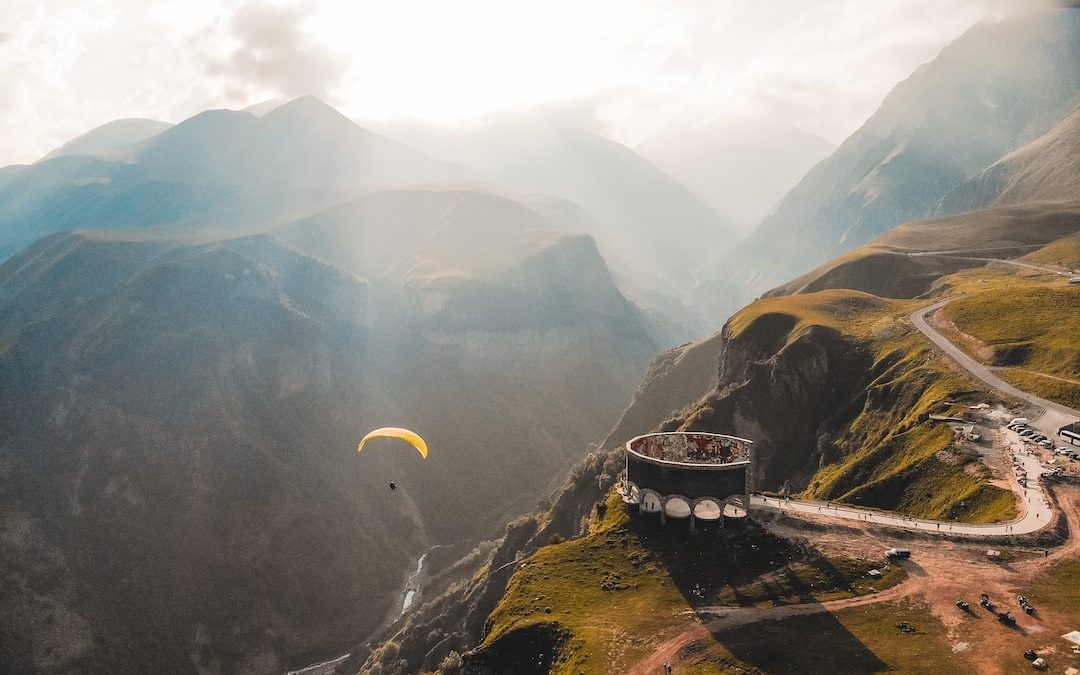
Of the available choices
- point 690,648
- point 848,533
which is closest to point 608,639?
point 690,648

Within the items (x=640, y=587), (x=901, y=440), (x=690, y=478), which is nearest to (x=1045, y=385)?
(x=901, y=440)

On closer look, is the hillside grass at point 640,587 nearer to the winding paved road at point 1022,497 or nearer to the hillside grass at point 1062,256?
the winding paved road at point 1022,497

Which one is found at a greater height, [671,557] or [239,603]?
[671,557]

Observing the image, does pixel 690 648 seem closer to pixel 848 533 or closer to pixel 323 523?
pixel 848 533

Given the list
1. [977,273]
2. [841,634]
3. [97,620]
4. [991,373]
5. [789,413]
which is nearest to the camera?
[841,634]

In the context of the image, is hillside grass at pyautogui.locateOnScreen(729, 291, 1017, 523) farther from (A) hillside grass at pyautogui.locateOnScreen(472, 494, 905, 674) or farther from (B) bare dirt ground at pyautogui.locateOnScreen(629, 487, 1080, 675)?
(A) hillside grass at pyautogui.locateOnScreen(472, 494, 905, 674)

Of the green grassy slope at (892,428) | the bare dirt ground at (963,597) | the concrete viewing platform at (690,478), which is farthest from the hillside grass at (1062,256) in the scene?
the concrete viewing platform at (690,478)

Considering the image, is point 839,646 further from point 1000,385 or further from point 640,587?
point 1000,385
